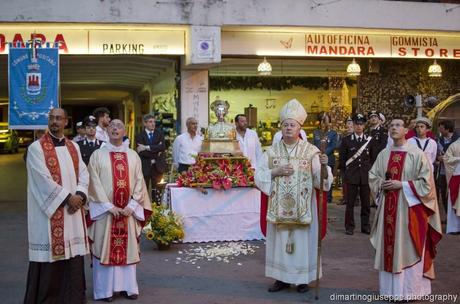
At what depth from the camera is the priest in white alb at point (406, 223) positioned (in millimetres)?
6641

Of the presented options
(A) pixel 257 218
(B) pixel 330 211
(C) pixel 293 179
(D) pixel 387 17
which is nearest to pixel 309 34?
(D) pixel 387 17

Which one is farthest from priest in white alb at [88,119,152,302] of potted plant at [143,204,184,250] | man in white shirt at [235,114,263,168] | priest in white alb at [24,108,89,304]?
man in white shirt at [235,114,263,168]

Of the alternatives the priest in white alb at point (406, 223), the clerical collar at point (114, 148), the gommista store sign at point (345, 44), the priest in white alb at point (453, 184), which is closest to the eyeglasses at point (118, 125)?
the clerical collar at point (114, 148)

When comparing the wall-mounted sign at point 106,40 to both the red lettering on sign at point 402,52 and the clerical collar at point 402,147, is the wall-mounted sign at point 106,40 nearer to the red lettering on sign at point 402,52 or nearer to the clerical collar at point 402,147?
the red lettering on sign at point 402,52

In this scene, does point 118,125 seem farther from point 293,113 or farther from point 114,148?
point 293,113

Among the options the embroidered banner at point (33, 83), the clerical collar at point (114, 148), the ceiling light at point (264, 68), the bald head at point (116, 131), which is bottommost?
the clerical collar at point (114, 148)

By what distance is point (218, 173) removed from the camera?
32.7 feet

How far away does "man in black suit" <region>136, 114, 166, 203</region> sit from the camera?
39.4 feet

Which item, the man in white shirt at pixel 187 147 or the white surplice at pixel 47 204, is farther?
the man in white shirt at pixel 187 147

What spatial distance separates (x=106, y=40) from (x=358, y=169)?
21.2 ft

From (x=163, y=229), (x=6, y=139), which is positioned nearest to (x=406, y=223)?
(x=163, y=229)

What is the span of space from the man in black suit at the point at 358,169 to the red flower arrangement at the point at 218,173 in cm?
180

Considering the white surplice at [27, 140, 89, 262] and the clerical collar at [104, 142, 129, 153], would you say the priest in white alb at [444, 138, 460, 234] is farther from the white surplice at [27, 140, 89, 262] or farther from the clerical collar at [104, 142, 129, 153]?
the white surplice at [27, 140, 89, 262]

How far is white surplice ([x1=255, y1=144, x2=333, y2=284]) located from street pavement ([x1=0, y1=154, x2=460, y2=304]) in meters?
0.22
